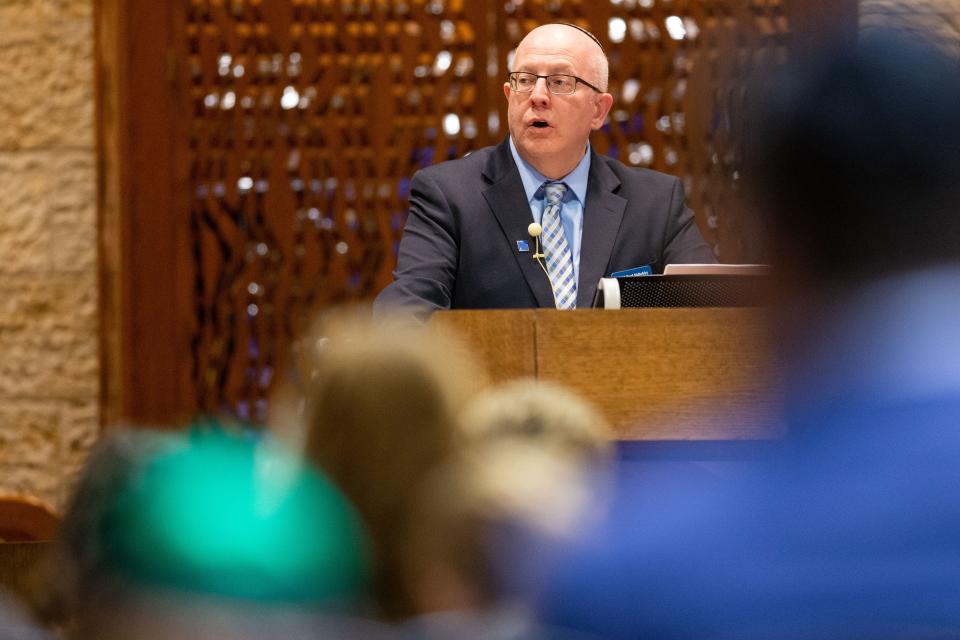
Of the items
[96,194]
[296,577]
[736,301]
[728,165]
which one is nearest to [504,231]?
[736,301]

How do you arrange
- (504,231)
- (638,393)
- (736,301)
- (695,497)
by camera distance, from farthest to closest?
(504,231)
(736,301)
(638,393)
(695,497)

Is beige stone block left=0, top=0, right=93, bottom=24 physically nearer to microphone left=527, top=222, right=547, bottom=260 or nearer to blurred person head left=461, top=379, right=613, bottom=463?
microphone left=527, top=222, right=547, bottom=260

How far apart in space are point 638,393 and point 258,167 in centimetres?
249

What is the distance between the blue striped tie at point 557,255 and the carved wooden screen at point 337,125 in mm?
1195

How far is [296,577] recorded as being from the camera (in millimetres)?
409

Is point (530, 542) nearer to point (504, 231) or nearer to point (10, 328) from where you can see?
point (504, 231)

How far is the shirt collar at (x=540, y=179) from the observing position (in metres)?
2.83

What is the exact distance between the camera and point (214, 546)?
40 cm

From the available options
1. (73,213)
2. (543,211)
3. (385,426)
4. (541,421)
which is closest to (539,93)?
(543,211)

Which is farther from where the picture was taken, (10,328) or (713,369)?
(10,328)

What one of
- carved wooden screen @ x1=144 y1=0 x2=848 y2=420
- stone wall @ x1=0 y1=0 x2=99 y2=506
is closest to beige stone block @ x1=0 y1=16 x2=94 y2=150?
stone wall @ x1=0 y1=0 x2=99 y2=506

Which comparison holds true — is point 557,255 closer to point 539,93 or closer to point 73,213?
point 539,93

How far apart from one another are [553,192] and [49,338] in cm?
206

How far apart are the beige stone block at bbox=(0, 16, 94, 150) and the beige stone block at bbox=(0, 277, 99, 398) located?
19.4 inches
